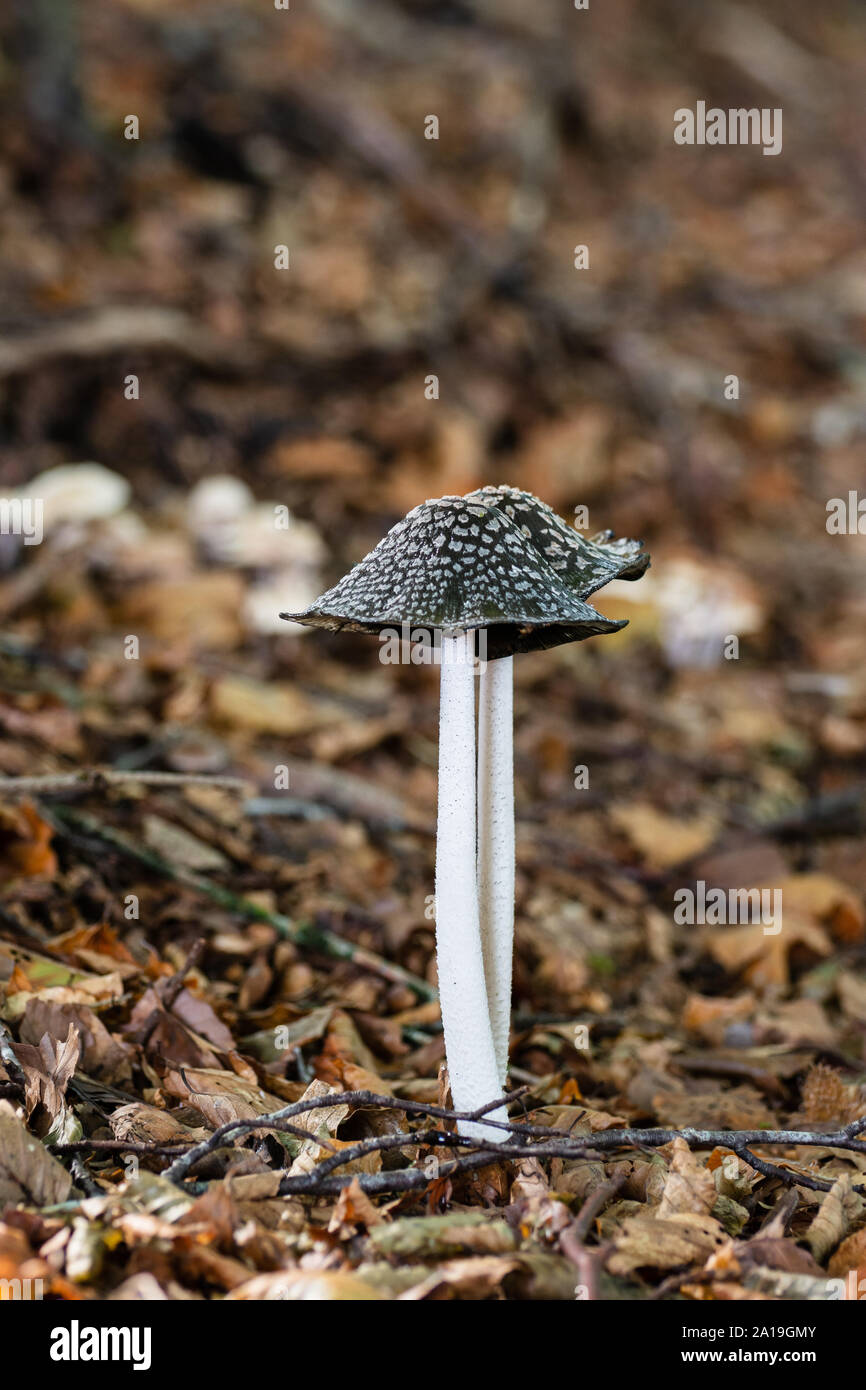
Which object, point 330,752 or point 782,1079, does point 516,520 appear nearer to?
point 782,1079

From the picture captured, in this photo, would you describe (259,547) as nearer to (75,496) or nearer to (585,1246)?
(75,496)

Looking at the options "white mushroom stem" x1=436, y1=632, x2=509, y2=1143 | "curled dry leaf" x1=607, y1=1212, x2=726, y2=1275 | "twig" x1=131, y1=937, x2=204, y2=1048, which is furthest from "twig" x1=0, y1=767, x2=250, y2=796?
"curled dry leaf" x1=607, y1=1212, x2=726, y2=1275

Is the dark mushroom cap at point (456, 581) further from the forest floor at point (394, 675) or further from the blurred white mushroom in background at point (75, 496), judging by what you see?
the blurred white mushroom in background at point (75, 496)

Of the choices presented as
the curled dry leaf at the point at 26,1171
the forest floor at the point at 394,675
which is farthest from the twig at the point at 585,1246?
the curled dry leaf at the point at 26,1171

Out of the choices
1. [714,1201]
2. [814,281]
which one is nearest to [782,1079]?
[714,1201]

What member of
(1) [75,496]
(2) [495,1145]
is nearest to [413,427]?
(1) [75,496]

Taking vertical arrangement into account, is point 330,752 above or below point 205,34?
below
